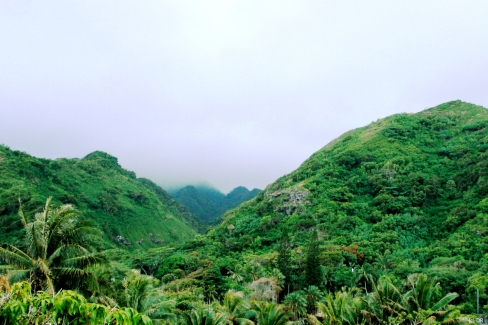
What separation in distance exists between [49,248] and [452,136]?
105339 mm

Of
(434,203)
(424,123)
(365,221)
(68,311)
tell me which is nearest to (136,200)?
(365,221)

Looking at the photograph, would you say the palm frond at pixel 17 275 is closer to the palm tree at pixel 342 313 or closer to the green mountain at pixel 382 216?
the palm tree at pixel 342 313

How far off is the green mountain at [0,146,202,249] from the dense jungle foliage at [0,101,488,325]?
39.2 feet

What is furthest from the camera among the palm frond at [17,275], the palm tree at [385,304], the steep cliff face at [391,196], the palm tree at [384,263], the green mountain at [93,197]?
the green mountain at [93,197]

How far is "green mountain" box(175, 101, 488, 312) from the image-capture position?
48062 millimetres

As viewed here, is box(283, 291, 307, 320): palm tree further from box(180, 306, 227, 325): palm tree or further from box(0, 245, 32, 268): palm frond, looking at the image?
box(0, 245, 32, 268): palm frond

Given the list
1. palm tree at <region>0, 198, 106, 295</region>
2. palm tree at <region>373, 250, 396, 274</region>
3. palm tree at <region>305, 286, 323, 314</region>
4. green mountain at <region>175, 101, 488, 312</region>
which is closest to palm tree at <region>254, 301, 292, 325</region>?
green mountain at <region>175, 101, 488, 312</region>

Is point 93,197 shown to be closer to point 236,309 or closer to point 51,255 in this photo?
point 236,309

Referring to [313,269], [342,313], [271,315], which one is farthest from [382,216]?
[342,313]

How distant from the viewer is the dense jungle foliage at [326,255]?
13078 mm

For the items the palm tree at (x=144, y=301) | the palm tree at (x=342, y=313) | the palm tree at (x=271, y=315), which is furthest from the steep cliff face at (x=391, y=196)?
the palm tree at (x=144, y=301)

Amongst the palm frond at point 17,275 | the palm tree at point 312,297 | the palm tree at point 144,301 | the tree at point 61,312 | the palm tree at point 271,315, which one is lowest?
the palm tree at point 312,297

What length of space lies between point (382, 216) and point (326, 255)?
2181cm

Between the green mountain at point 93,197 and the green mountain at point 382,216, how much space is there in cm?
2665
